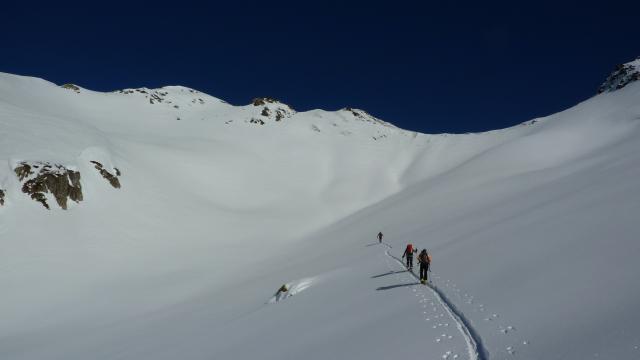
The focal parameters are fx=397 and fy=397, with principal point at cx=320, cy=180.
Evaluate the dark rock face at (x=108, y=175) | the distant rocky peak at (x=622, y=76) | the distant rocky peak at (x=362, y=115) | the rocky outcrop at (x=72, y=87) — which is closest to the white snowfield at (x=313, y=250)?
the dark rock face at (x=108, y=175)

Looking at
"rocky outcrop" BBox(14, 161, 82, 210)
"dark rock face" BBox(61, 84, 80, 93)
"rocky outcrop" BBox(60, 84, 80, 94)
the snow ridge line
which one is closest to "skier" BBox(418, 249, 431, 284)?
the snow ridge line

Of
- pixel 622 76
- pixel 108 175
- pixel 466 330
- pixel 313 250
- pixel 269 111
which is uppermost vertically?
pixel 269 111

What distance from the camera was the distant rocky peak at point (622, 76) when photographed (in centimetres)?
8888

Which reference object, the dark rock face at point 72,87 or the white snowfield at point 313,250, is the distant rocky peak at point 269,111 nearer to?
the white snowfield at point 313,250

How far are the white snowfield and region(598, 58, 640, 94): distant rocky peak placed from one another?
465 inches

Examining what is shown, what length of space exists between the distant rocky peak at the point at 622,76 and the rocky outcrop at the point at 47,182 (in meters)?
105

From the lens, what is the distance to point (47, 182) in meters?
41.0

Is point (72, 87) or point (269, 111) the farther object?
point (269, 111)

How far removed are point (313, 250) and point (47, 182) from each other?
93.0 ft

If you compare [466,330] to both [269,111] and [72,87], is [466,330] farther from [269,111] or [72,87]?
[72,87]

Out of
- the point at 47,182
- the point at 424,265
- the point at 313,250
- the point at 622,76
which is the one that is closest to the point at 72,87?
the point at 47,182

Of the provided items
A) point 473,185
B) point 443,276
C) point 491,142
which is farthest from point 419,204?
point 491,142

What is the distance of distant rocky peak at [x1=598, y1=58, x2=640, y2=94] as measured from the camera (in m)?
88.9

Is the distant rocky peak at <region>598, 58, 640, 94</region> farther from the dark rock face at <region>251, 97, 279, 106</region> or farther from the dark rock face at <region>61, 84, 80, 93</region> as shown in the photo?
the dark rock face at <region>61, 84, 80, 93</region>
